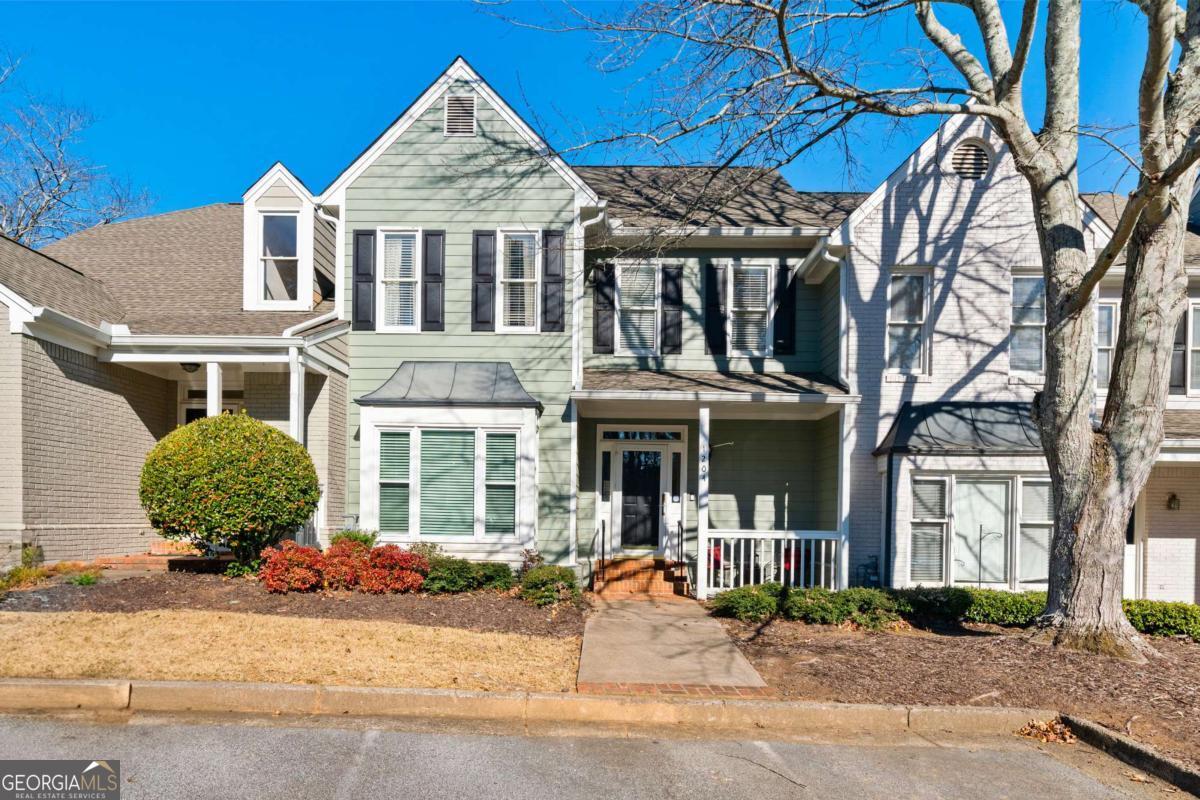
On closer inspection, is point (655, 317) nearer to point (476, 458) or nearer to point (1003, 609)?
point (476, 458)

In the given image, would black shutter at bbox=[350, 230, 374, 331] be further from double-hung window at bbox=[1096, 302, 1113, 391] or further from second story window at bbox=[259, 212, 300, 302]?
double-hung window at bbox=[1096, 302, 1113, 391]

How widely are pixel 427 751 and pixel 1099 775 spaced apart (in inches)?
181

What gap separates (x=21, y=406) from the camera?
1070 cm

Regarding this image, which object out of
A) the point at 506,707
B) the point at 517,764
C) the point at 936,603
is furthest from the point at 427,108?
the point at 517,764

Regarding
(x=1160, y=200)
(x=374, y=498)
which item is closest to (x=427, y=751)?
(x=374, y=498)

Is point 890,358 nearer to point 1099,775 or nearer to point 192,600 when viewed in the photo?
point 1099,775

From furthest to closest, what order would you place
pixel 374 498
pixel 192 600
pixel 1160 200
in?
1. pixel 374 498
2. pixel 192 600
3. pixel 1160 200

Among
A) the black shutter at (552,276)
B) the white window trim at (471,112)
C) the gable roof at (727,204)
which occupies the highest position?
the white window trim at (471,112)

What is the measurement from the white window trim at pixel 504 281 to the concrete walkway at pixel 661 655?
4725 millimetres

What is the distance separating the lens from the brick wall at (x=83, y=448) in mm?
10945

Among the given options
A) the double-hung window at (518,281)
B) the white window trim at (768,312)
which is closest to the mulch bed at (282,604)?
the double-hung window at (518,281)

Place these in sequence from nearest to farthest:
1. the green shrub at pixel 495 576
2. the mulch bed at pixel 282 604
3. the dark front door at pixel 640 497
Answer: the mulch bed at pixel 282 604 < the green shrub at pixel 495 576 < the dark front door at pixel 640 497

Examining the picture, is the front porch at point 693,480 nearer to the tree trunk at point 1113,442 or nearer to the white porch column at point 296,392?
the white porch column at point 296,392

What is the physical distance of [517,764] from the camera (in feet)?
17.6
